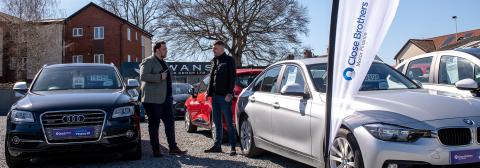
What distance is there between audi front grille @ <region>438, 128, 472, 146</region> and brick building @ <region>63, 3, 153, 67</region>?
48.0 meters

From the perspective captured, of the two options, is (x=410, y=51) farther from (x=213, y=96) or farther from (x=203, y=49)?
(x=213, y=96)

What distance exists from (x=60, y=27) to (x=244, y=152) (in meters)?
45.8

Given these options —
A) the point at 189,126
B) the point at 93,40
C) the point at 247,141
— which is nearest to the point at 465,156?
the point at 247,141

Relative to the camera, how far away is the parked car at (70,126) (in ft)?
22.8

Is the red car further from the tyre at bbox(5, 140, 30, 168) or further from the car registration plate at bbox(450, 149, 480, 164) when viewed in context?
the car registration plate at bbox(450, 149, 480, 164)

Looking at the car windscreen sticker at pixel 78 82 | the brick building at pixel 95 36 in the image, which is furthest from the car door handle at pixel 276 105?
the brick building at pixel 95 36

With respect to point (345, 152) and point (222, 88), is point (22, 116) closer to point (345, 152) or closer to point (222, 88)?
point (222, 88)

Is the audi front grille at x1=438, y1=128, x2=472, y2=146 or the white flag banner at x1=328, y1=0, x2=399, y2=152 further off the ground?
the white flag banner at x1=328, y1=0, x2=399, y2=152

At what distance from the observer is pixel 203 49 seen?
49031 mm

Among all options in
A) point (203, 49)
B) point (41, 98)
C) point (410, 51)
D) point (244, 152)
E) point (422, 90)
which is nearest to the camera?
point (422, 90)

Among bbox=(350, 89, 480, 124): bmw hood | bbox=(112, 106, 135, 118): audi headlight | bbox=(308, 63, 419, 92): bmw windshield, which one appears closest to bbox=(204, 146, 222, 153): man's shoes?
bbox=(112, 106, 135, 118): audi headlight

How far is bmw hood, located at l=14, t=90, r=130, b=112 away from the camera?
7070 mm

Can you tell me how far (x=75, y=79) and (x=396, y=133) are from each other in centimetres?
558

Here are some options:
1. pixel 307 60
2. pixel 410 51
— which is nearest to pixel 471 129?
pixel 307 60
